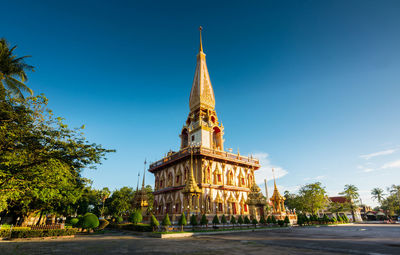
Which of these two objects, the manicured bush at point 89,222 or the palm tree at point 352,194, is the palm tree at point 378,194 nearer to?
the palm tree at point 352,194

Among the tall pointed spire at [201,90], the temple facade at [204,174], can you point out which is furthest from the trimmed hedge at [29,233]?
the tall pointed spire at [201,90]

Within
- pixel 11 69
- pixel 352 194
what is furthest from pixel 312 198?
pixel 11 69

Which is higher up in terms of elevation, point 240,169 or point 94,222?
point 240,169

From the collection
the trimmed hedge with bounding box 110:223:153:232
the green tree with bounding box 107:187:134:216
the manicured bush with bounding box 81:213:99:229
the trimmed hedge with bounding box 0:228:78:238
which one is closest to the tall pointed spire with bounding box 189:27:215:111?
the trimmed hedge with bounding box 110:223:153:232

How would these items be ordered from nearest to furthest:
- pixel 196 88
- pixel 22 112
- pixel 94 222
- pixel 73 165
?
pixel 22 112, pixel 73 165, pixel 94 222, pixel 196 88

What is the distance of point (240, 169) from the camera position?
37.7 m

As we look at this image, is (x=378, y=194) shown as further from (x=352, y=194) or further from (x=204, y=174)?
(x=204, y=174)

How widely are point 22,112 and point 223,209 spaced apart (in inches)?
1079

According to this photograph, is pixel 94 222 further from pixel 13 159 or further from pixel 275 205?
pixel 275 205

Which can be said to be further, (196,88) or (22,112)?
(196,88)

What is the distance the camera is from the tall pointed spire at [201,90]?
1718 inches

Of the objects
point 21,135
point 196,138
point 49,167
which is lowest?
point 49,167

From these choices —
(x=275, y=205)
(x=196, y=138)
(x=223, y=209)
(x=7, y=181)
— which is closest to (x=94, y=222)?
(x=7, y=181)

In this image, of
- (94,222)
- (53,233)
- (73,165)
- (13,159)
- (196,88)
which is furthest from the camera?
(196,88)
